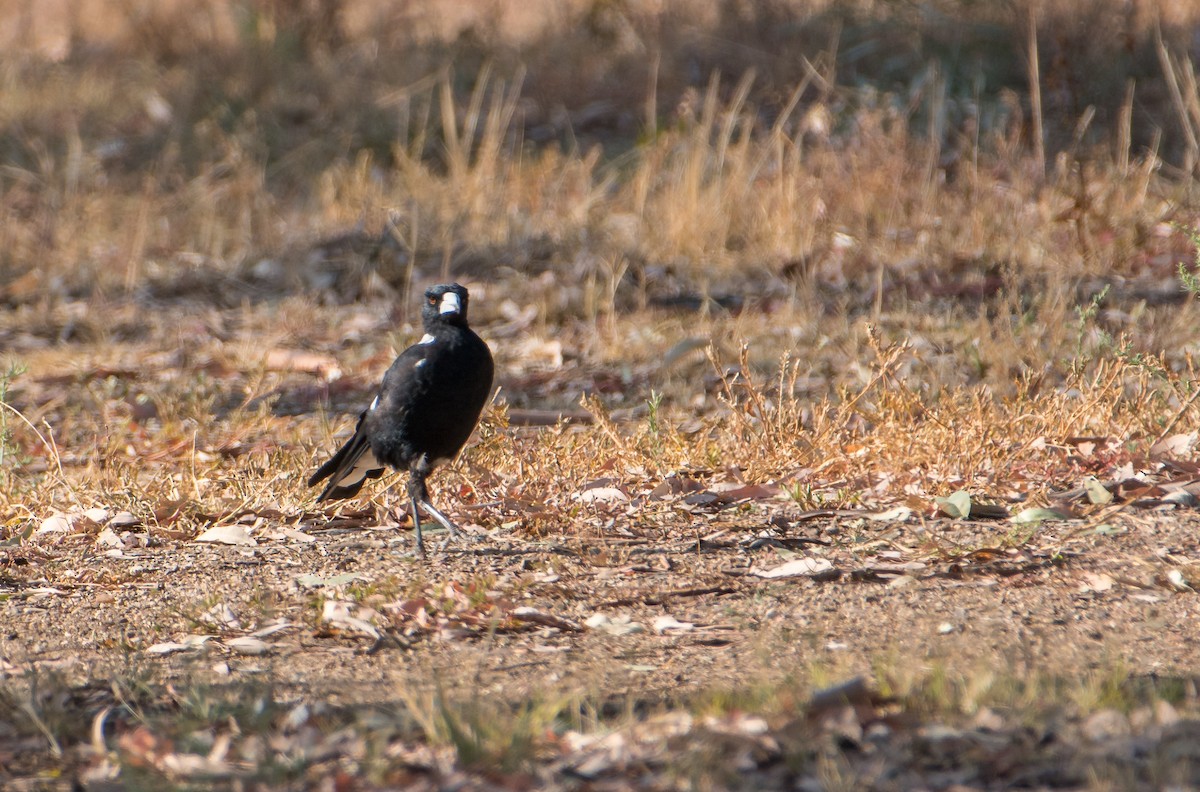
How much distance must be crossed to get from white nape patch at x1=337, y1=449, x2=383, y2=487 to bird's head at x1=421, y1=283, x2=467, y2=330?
463mm

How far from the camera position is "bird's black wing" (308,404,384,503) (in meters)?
4.41

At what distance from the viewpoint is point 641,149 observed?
9.45m

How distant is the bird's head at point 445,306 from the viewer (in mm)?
4359

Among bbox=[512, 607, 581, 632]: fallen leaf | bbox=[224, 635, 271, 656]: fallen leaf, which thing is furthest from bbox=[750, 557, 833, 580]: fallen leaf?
bbox=[224, 635, 271, 656]: fallen leaf

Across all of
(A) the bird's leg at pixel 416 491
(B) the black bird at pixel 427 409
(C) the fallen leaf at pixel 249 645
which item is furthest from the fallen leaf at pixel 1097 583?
(C) the fallen leaf at pixel 249 645

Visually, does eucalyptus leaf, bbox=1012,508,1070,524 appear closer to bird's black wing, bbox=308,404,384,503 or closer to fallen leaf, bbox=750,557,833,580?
fallen leaf, bbox=750,557,833,580

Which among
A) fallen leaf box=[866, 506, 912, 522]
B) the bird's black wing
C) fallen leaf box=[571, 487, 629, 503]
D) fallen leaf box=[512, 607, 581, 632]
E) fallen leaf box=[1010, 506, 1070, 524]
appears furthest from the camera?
fallen leaf box=[571, 487, 629, 503]

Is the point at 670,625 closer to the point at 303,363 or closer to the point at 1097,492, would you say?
the point at 1097,492

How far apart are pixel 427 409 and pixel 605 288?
3.42m

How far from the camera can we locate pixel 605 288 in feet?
24.7

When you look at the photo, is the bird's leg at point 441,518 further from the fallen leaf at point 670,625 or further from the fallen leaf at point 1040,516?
the fallen leaf at point 1040,516

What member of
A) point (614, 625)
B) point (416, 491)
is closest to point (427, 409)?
point (416, 491)

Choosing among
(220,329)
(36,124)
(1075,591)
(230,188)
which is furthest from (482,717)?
(36,124)

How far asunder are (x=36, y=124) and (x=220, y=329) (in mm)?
5136
